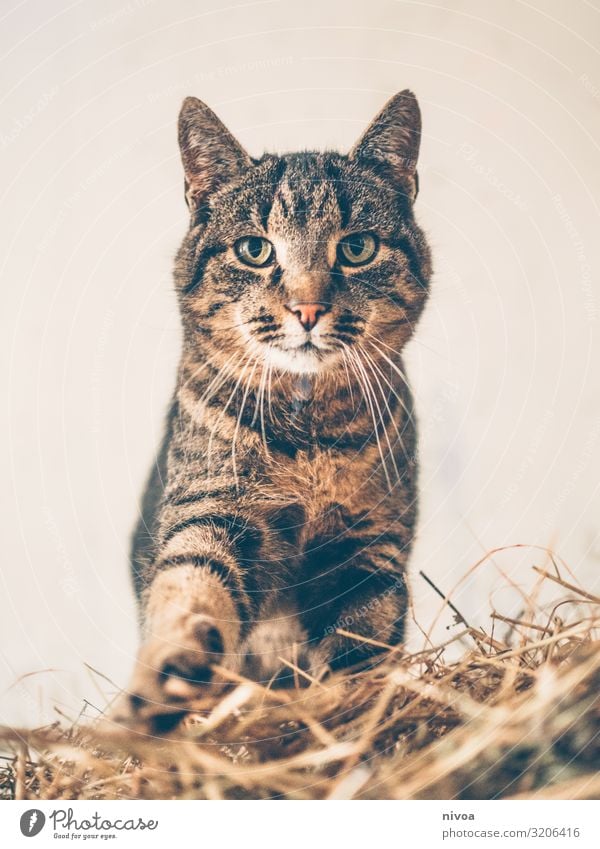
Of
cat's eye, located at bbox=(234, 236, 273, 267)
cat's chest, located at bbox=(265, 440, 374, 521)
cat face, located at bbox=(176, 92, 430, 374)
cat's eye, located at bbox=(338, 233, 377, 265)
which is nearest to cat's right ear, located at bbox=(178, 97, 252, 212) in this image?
cat face, located at bbox=(176, 92, 430, 374)

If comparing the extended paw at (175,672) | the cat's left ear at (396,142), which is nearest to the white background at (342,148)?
the cat's left ear at (396,142)

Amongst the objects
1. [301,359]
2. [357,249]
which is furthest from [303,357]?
[357,249]

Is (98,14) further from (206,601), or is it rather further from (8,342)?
(206,601)

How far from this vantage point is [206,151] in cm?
133

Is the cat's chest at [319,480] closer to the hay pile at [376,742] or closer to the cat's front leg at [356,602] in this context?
the cat's front leg at [356,602]

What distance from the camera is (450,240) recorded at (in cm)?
139

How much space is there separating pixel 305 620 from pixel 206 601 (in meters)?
0.17

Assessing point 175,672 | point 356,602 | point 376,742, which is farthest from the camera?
point 356,602

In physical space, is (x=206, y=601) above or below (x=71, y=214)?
below

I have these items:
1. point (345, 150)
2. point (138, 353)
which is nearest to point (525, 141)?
point (345, 150)

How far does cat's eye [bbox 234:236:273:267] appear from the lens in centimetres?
130

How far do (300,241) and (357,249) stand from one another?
0.10 m

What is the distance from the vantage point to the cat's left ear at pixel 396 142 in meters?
1.33

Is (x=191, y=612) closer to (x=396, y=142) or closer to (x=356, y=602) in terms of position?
(x=356, y=602)
